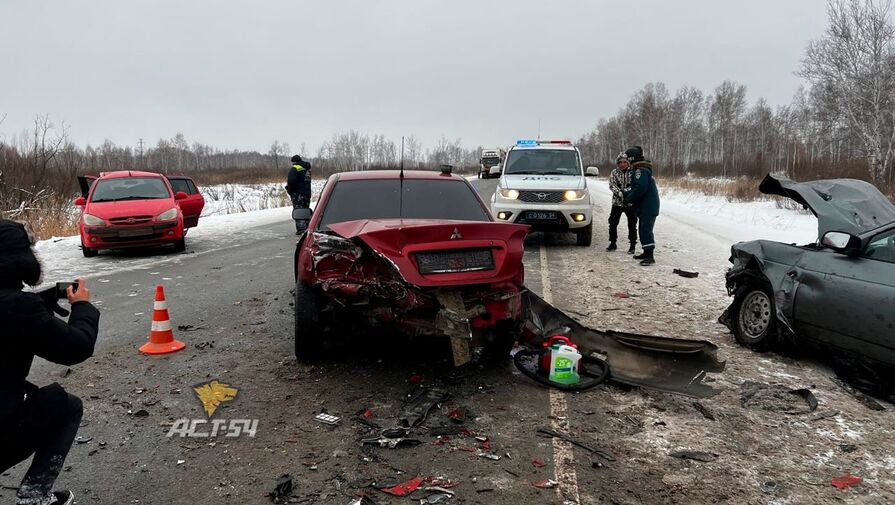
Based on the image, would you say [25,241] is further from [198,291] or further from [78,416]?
[198,291]

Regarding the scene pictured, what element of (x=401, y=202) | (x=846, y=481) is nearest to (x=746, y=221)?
(x=401, y=202)

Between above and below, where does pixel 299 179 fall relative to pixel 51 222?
above

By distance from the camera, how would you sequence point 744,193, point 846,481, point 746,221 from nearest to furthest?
1. point 846,481
2. point 746,221
3. point 744,193

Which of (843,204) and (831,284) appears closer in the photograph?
(831,284)

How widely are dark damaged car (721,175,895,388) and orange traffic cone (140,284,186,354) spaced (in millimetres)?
5543

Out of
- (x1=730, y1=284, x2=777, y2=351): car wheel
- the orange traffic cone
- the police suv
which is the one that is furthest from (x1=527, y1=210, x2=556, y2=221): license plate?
the orange traffic cone

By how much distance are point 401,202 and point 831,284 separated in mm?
3752

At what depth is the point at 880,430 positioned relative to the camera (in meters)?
3.68

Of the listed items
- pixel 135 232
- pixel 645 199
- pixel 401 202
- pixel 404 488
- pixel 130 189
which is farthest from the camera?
pixel 130 189

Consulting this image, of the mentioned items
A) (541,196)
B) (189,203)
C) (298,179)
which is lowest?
(189,203)

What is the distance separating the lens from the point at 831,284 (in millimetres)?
4480

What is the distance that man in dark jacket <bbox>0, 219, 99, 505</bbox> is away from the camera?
7.04ft

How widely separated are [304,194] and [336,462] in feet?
45.7

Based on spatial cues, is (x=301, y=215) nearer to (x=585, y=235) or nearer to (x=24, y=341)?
(x=24, y=341)
